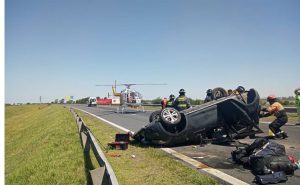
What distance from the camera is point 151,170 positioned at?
6875 millimetres

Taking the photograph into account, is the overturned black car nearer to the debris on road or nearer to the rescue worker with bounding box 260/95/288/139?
the rescue worker with bounding box 260/95/288/139

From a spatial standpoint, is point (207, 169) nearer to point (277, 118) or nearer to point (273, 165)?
point (273, 165)

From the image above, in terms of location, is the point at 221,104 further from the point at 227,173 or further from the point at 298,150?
the point at 227,173

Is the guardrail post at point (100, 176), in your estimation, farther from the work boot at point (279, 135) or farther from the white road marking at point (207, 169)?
the work boot at point (279, 135)

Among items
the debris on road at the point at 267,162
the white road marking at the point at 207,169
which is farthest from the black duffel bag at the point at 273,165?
the white road marking at the point at 207,169

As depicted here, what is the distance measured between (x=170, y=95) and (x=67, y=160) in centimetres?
611

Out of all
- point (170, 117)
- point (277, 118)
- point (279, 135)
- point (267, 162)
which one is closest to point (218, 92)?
point (277, 118)

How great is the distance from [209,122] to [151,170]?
11.1 ft

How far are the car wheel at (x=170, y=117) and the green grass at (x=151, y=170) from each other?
89cm

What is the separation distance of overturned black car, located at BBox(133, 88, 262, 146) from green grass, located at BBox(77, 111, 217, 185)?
66 centimetres

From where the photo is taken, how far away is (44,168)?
8.98 m

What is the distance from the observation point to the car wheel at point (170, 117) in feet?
30.8
